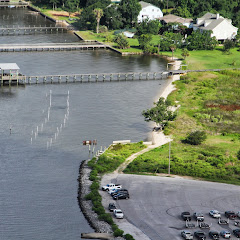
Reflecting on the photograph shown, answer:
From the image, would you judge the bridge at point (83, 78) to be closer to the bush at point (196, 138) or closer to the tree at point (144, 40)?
the tree at point (144, 40)

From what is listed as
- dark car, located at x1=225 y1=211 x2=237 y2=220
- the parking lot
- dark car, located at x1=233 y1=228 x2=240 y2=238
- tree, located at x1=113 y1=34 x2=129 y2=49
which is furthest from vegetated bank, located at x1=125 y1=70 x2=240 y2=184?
tree, located at x1=113 y1=34 x2=129 y2=49

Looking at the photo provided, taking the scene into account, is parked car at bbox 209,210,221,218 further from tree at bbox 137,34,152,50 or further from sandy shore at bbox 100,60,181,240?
tree at bbox 137,34,152,50

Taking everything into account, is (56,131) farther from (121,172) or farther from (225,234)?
(225,234)

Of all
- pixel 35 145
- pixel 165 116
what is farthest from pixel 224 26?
pixel 35 145

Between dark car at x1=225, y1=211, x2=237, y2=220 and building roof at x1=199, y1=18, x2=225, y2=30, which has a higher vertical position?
building roof at x1=199, y1=18, x2=225, y2=30

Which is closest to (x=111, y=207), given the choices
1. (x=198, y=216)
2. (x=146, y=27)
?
(x=198, y=216)

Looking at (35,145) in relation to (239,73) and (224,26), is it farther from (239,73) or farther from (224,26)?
(224,26)
